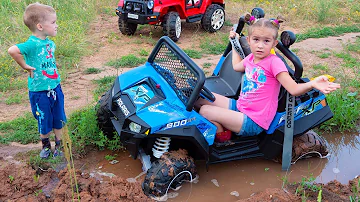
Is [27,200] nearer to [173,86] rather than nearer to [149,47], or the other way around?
[173,86]

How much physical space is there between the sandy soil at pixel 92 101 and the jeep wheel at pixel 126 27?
0.13 metres

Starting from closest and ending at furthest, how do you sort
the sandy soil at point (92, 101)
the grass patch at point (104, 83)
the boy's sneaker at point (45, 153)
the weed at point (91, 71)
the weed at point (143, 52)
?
the sandy soil at point (92, 101) → the boy's sneaker at point (45, 153) → the grass patch at point (104, 83) → the weed at point (91, 71) → the weed at point (143, 52)

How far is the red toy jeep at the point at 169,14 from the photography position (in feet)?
24.8

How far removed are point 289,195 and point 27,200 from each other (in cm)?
207

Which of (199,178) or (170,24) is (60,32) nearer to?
(170,24)

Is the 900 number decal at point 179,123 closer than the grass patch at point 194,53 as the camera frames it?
Yes

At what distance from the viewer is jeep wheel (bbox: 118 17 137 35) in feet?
26.3

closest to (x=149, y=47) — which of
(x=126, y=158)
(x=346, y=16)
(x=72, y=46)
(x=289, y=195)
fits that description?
(x=72, y=46)

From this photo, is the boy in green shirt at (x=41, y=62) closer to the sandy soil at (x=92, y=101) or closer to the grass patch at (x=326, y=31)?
the sandy soil at (x=92, y=101)

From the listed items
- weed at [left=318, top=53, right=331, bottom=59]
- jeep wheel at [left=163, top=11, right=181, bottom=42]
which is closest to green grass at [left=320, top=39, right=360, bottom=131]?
weed at [left=318, top=53, right=331, bottom=59]

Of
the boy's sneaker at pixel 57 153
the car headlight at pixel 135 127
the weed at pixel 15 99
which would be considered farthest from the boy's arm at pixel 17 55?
the weed at pixel 15 99

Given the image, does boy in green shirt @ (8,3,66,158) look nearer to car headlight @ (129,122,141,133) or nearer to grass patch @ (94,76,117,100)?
car headlight @ (129,122,141,133)

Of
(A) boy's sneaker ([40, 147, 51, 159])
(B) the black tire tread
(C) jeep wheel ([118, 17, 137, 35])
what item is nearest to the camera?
(A) boy's sneaker ([40, 147, 51, 159])

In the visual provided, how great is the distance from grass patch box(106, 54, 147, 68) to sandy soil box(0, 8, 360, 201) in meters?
0.12
